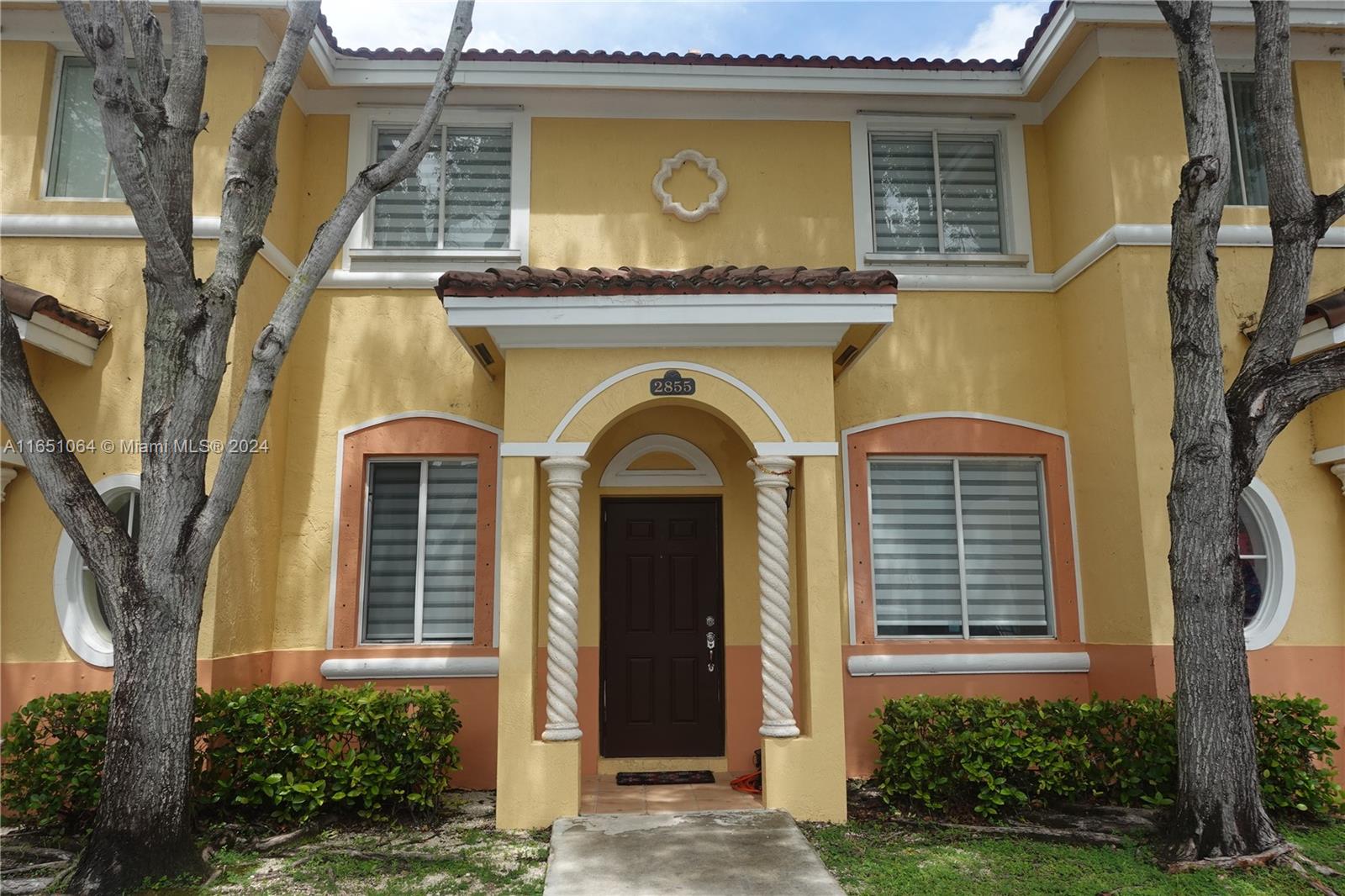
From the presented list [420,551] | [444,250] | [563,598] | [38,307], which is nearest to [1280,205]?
A: [563,598]

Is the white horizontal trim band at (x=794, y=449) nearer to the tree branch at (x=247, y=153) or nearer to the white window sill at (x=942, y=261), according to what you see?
the white window sill at (x=942, y=261)

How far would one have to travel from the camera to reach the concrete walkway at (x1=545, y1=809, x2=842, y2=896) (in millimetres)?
4949

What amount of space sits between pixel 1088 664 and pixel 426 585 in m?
5.66

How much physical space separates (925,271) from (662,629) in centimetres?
402

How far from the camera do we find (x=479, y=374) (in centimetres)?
798

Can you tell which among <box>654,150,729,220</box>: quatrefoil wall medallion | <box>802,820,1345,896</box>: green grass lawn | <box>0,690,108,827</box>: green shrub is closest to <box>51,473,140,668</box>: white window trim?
<box>0,690,108,827</box>: green shrub

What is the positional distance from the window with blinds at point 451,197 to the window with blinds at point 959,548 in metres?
4.17

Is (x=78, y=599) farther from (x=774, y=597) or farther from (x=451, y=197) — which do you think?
(x=774, y=597)

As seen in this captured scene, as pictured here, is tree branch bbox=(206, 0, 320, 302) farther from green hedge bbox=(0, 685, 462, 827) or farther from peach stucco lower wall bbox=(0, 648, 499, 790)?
peach stucco lower wall bbox=(0, 648, 499, 790)

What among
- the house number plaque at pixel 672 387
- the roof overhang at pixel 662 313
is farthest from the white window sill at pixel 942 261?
the house number plaque at pixel 672 387

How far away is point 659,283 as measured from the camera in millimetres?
6395


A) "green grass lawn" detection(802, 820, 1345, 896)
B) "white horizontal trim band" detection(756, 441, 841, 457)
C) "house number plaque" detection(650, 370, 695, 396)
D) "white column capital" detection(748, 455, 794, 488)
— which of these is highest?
"house number plaque" detection(650, 370, 695, 396)

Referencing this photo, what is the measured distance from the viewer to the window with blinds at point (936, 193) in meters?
8.55

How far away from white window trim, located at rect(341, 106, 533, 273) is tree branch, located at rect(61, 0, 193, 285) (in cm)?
291
